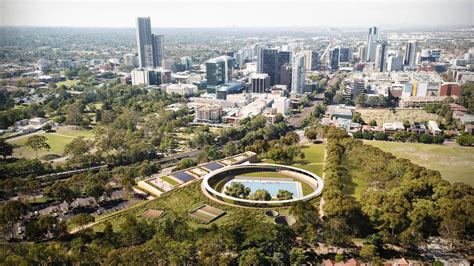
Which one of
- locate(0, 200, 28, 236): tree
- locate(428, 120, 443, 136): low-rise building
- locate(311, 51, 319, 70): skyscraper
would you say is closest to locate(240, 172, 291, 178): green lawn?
locate(0, 200, 28, 236): tree

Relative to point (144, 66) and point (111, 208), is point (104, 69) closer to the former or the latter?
point (144, 66)

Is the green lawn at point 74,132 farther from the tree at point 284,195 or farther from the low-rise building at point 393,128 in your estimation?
the low-rise building at point 393,128

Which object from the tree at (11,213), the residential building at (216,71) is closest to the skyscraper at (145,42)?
the residential building at (216,71)

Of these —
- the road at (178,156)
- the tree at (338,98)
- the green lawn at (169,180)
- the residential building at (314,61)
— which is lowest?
the road at (178,156)

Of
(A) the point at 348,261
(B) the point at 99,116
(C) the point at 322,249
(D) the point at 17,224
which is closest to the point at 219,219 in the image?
(C) the point at 322,249

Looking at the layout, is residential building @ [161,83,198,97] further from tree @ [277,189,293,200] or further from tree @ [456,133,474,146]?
tree @ [456,133,474,146]

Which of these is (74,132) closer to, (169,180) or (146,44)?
(169,180)

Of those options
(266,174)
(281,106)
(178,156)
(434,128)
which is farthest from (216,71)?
(266,174)
